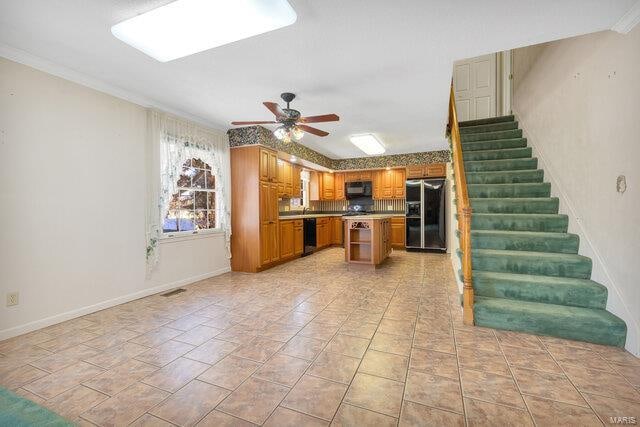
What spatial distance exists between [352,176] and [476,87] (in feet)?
11.8

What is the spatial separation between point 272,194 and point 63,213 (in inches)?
116

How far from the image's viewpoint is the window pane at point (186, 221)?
410 centimetres

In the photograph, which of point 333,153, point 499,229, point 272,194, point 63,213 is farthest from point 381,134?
point 63,213

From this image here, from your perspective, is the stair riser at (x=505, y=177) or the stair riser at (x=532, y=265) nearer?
the stair riser at (x=532, y=265)

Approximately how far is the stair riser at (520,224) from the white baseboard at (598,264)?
0.34 feet

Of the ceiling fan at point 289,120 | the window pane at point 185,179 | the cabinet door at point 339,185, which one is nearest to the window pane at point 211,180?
the window pane at point 185,179

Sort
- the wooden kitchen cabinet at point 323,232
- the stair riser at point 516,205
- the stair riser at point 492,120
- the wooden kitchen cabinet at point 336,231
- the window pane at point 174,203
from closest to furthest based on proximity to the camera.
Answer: the stair riser at point 516,205
the window pane at point 174,203
the stair riser at point 492,120
the wooden kitchen cabinet at point 323,232
the wooden kitchen cabinet at point 336,231

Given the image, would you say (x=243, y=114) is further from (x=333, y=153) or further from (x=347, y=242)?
(x=333, y=153)

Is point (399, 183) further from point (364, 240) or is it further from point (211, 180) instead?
point (211, 180)

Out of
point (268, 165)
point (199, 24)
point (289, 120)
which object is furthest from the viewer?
point (268, 165)

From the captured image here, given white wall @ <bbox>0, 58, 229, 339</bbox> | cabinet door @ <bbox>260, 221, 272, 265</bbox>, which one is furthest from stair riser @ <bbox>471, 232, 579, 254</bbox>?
white wall @ <bbox>0, 58, 229, 339</bbox>

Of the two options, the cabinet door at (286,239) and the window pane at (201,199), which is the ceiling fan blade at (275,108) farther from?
the cabinet door at (286,239)

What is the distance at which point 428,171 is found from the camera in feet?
22.2

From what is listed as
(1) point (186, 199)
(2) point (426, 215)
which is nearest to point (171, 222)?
(1) point (186, 199)
